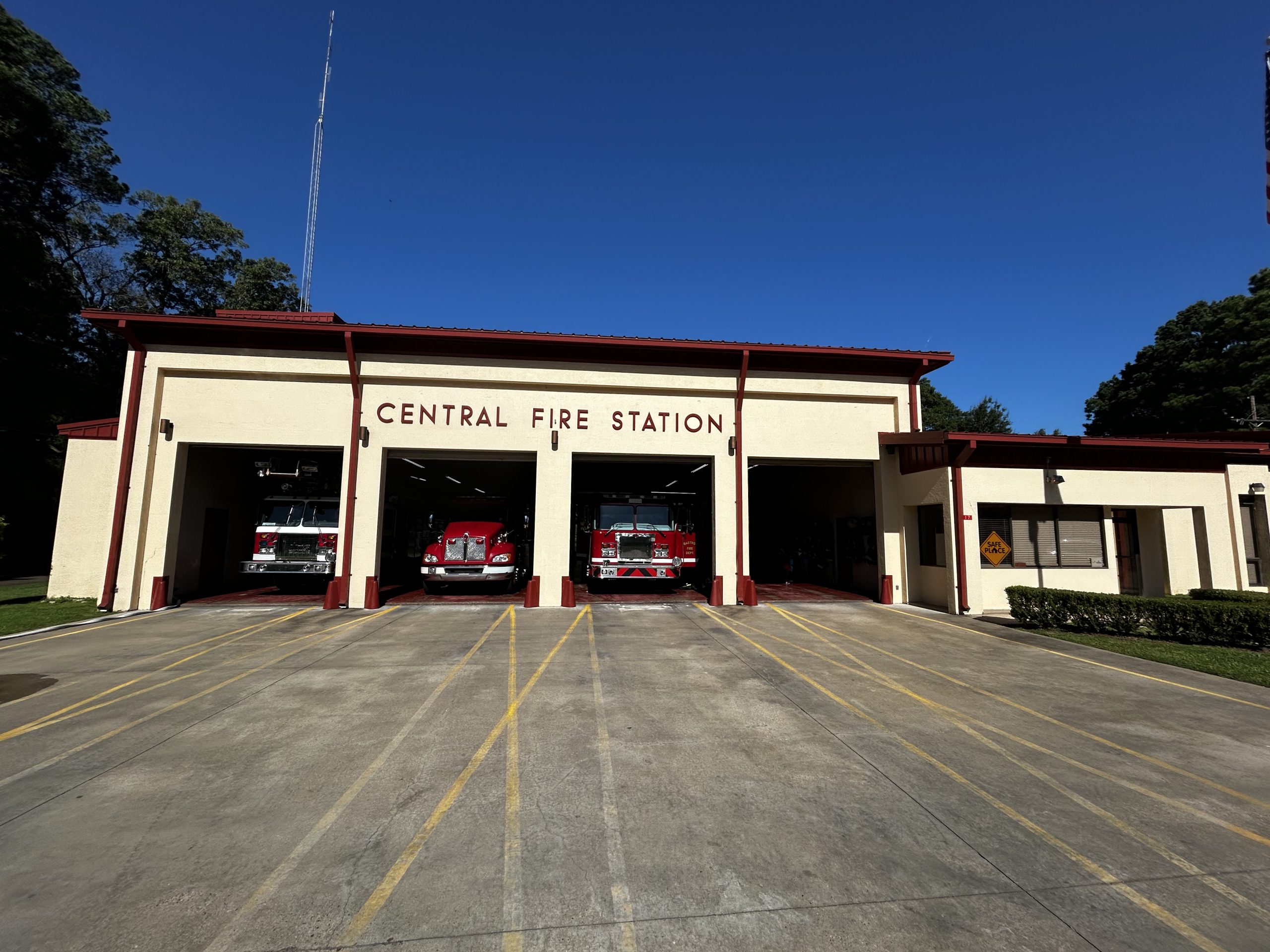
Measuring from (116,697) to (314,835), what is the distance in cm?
511

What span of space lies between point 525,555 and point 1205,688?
15.7 m

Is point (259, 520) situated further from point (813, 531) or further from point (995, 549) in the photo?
Result: point (995, 549)

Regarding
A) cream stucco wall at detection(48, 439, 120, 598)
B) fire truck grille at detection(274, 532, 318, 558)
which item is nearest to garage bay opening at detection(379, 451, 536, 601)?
fire truck grille at detection(274, 532, 318, 558)

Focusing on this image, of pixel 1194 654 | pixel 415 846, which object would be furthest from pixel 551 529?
pixel 1194 654

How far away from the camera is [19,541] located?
76.8ft

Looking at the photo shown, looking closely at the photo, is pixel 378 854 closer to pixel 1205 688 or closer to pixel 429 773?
pixel 429 773

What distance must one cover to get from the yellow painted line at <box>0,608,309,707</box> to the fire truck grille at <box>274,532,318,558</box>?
307cm

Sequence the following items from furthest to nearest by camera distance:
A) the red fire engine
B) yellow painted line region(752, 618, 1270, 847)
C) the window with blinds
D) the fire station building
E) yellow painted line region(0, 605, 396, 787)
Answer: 1. the red fire engine
2. the window with blinds
3. the fire station building
4. yellow painted line region(0, 605, 396, 787)
5. yellow painted line region(752, 618, 1270, 847)

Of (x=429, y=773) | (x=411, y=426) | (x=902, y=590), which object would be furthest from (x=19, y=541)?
(x=902, y=590)

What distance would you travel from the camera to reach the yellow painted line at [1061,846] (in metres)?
2.92

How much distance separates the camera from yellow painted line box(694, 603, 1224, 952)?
2.92 metres

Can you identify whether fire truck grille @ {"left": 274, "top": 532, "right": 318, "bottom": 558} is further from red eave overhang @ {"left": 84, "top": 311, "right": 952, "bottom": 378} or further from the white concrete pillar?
the white concrete pillar

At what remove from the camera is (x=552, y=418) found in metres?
14.6

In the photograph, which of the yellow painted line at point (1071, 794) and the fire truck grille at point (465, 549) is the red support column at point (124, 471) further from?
the yellow painted line at point (1071, 794)
